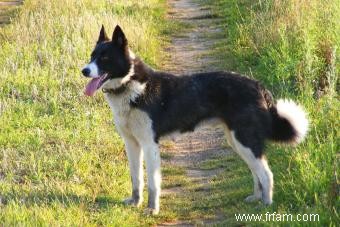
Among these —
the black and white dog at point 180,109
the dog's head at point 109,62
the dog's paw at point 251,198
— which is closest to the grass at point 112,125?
the dog's paw at point 251,198

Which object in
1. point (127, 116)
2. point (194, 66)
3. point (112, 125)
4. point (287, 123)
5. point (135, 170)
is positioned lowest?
point (135, 170)

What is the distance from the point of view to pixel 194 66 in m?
10.8

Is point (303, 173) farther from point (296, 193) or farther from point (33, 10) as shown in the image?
point (33, 10)

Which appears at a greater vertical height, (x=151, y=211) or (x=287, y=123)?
(x=287, y=123)

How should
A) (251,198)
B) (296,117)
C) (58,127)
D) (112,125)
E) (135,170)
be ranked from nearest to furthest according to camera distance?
(296,117)
(251,198)
(135,170)
(58,127)
(112,125)

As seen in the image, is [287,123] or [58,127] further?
[58,127]

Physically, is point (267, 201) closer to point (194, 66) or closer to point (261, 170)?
point (261, 170)

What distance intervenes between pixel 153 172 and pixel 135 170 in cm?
29

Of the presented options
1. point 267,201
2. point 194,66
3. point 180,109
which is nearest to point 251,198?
point 267,201

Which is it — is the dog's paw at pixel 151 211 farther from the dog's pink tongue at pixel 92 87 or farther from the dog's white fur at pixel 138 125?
the dog's pink tongue at pixel 92 87

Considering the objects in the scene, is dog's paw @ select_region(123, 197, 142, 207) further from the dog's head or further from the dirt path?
the dog's head

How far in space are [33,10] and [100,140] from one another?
715cm

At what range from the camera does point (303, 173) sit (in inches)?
215

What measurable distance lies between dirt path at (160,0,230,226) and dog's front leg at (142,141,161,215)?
25 cm
